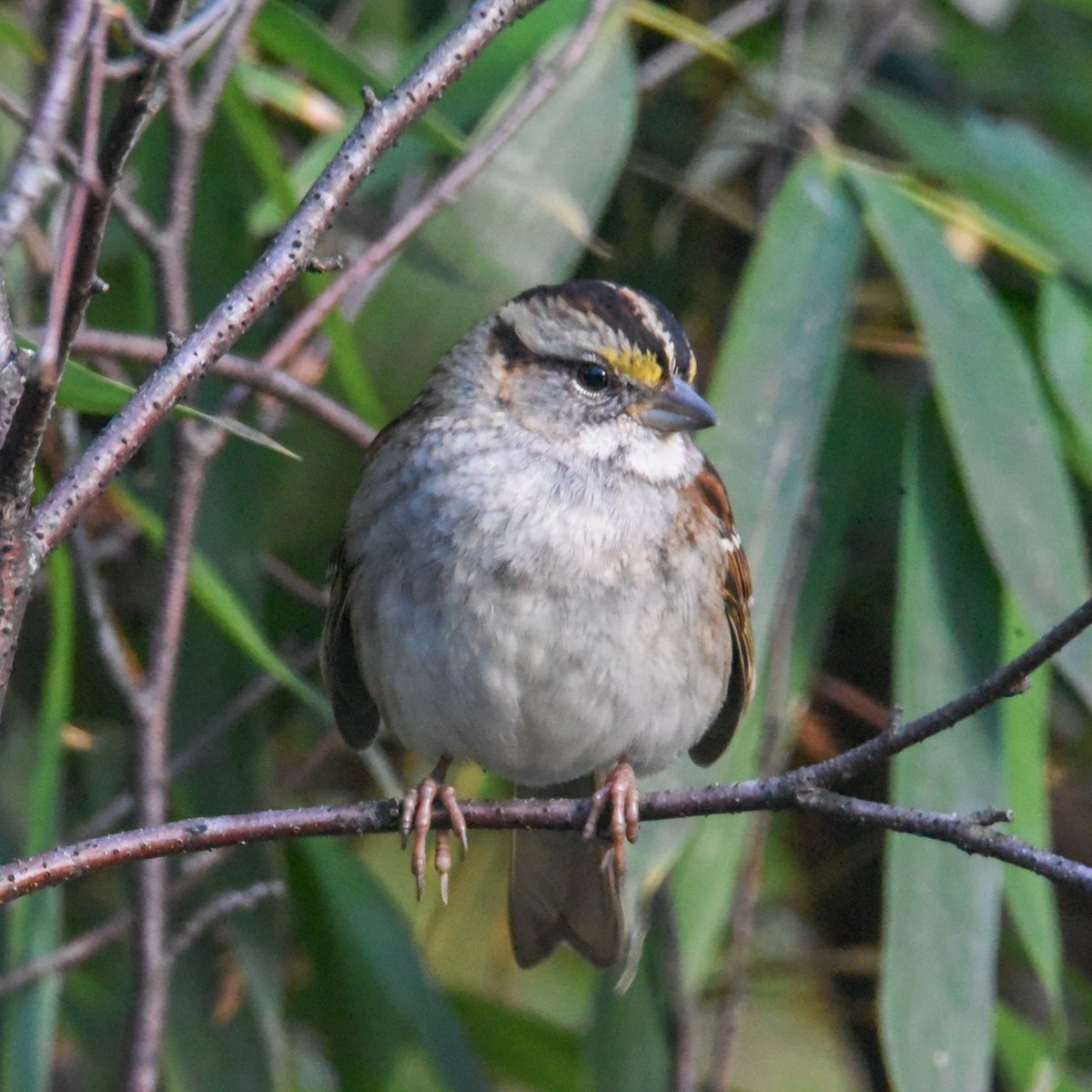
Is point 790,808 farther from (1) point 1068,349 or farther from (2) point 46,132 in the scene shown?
(1) point 1068,349

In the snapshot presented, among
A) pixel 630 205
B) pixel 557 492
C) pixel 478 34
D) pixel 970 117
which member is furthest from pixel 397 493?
pixel 970 117

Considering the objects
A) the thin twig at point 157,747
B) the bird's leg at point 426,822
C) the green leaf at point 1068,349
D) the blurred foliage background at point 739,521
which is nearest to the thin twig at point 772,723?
the blurred foliage background at point 739,521

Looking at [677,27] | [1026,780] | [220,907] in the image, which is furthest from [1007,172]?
[220,907]

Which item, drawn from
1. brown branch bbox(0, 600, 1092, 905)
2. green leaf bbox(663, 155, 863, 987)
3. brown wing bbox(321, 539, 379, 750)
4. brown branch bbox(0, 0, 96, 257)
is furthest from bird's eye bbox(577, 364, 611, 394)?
brown branch bbox(0, 0, 96, 257)

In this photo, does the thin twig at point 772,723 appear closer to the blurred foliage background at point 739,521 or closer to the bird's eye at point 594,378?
the blurred foliage background at point 739,521

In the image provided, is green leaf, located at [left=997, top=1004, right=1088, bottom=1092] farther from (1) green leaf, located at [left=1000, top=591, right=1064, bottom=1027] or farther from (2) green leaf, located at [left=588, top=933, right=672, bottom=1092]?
(2) green leaf, located at [left=588, top=933, right=672, bottom=1092]

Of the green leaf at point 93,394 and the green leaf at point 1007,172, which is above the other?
the green leaf at point 1007,172

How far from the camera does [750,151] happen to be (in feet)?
11.3

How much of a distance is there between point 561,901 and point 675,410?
73 centimetres

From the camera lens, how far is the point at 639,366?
7.27 feet

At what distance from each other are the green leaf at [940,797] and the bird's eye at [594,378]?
0.53 metres

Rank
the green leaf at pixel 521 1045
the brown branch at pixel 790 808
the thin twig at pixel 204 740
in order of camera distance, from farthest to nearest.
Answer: the green leaf at pixel 521 1045 → the thin twig at pixel 204 740 → the brown branch at pixel 790 808

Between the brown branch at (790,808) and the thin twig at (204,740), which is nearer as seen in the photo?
the brown branch at (790,808)

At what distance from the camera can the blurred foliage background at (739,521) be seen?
2430mm
